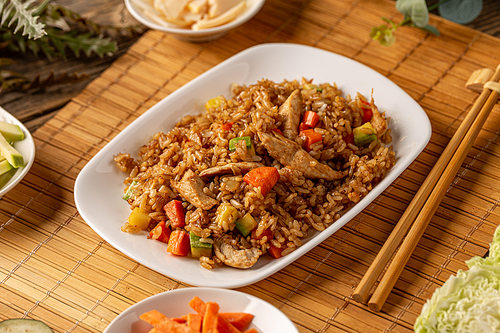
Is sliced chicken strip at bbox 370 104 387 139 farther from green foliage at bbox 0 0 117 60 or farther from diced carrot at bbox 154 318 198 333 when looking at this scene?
green foliage at bbox 0 0 117 60

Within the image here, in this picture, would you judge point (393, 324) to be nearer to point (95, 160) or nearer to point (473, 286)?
point (473, 286)

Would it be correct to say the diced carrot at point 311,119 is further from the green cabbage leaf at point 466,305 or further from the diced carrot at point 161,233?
the green cabbage leaf at point 466,305

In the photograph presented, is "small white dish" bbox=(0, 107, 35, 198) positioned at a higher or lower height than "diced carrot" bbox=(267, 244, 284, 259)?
higher

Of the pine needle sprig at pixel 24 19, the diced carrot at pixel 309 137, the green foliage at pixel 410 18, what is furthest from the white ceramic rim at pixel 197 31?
the diced carrot at pixel 309 137

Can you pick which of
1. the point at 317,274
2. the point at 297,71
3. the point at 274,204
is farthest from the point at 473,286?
the point at 297,71

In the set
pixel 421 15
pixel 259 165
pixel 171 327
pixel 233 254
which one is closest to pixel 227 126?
pixel 259 165

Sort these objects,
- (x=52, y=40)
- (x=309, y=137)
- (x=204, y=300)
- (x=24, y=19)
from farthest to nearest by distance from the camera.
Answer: (x=52, y=40), (x=24, y=19), (x=309, y=137), (x=204, y=300)

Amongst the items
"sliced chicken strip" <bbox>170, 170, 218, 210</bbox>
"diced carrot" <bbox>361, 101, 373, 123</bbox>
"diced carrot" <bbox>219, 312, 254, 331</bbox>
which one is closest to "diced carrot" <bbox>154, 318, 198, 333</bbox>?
"diced carrot" <bbox>219, 312, 254, 331</bbox>

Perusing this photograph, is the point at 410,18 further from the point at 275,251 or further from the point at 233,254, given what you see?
the point at 233,254
